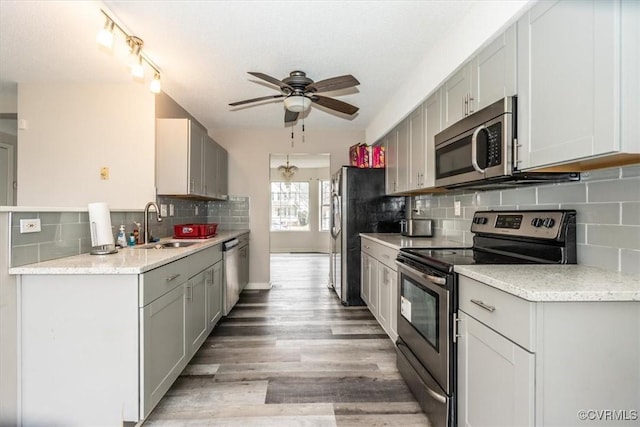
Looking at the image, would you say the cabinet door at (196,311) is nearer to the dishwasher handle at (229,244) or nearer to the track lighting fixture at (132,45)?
the dishwasher handle at (229,244)

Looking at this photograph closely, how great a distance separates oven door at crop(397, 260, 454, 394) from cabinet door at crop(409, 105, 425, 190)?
102 centimetres

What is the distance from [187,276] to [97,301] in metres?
0.71

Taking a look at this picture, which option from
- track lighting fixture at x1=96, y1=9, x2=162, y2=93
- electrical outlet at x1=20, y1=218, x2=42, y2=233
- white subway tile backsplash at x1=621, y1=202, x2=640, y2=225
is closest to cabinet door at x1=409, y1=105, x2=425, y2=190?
white subway tile backsplash at x1=621, y1=202, x2=640, y2=225

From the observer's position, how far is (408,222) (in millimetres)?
3502

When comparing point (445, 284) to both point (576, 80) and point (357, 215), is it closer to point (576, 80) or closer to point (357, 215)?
point (576, 80)

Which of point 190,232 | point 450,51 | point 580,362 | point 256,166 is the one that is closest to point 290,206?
point 256,166

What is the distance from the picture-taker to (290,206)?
9.84 metres

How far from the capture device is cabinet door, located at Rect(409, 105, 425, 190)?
2975 millimetres

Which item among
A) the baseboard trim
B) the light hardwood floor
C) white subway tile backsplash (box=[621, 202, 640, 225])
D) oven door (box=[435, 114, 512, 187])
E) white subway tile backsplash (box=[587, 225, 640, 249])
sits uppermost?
oven door (box=[435, 114, 512, 187])

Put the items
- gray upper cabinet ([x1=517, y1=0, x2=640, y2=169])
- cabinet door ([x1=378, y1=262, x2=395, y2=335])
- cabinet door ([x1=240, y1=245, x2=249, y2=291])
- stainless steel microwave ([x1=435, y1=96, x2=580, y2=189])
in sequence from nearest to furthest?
gray upper cabinet ([x1=517, y1=0, x2=640, y2=169])
stainless steel microwave ([x1=435, y1=96, x2=580, y2=189])
cabinet door ([x1=378, y1=262, x2=395, y2=335])
cabinet door ([x1=240, y1=245, x2=249, y2=291])

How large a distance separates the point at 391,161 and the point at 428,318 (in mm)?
2378

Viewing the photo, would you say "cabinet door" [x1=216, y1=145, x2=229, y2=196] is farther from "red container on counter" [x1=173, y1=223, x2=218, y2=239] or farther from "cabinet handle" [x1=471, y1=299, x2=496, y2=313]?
"cabinet handle" [x1=471, y1=299, x2=496, y2=313]

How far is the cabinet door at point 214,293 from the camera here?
297 cm

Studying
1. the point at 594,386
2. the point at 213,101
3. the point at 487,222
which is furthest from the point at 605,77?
the point at 213,101
